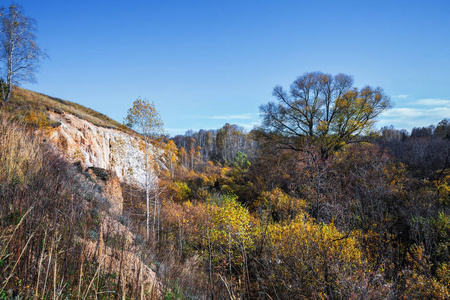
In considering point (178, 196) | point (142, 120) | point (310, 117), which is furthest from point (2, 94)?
point (310, 117)

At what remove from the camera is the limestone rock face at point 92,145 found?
40.4ft

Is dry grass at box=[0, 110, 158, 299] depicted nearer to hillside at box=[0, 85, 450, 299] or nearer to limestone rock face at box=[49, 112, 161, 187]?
hillside at box=[0, 85, 450, 299]

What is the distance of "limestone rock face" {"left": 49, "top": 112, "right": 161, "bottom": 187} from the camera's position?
40.4ft

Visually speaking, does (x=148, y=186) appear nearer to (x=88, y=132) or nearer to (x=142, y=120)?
(x=142, y=120)

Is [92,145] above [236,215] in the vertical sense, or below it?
above

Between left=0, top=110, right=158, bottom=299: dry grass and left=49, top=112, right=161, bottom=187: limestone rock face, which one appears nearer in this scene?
left=0, top=110, right=158, bottom=299: dry grass

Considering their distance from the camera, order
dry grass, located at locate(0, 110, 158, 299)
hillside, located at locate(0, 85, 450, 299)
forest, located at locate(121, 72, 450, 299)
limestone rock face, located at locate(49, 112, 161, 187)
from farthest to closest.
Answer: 1. limestone rock face, located at locate(49, 112, 161, 187)
2. forest, located at locate(121, 72, 450, 299)
3. hillside, located at locate(0, 85, 450, 299)
4. dry grass, located at locate(0, 110, 158, 299)

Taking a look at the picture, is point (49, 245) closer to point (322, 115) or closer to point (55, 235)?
point (55, 235)

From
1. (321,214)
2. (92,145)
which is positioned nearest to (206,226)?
(321,214)

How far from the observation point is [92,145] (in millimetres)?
18406

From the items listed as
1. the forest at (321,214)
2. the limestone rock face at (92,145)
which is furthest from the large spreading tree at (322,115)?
the limestone rock face at (92,145)

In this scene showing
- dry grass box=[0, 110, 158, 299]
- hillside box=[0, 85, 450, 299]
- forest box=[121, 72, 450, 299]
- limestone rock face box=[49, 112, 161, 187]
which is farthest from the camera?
limestone rock face box=[49, 112, 161, 187]

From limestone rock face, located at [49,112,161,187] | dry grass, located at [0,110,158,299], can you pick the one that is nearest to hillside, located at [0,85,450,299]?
dry grass, located at [0,110,158,299]

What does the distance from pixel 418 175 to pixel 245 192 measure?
15241 millimetres
